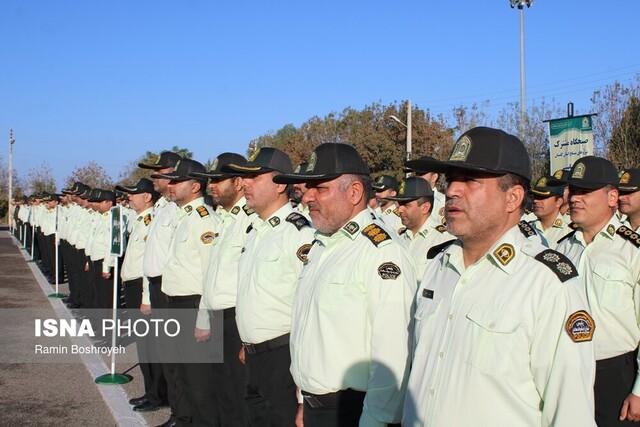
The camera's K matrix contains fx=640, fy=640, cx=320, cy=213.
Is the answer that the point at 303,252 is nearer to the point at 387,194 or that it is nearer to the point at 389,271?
the point at 389,271

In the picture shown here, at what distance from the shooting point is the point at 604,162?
4.35 meters

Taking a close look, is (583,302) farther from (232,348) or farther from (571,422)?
(232,348)

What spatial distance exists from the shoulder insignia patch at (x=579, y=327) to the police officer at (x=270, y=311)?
225 cm

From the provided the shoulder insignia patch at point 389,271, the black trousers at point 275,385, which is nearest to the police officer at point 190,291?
the black trousers at point 275,385

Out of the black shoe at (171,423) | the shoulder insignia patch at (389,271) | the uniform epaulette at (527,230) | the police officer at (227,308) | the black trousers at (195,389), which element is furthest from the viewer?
→ the black shoe at (171,423)

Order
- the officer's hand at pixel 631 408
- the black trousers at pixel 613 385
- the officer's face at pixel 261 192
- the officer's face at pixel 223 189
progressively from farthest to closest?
the officer's face at pixel 223 189 → the officer's face at pixel 261 192 → the black trousers at pixel 613 385 → the officer's hand at pixel 631 408

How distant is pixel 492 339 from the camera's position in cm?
224

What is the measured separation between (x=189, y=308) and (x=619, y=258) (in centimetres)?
361

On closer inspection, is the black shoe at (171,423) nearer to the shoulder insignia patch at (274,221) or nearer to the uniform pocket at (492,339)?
the shoulder insignia patch at (274,221)

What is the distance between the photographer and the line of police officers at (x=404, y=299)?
87.1 inches

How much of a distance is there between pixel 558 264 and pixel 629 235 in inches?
84.6

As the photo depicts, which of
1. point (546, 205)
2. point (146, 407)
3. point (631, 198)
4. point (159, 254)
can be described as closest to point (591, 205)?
point (631, 198)

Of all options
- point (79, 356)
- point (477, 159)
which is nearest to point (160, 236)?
point (79, 356)

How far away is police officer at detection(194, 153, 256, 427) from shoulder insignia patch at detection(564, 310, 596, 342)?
10.1ft
